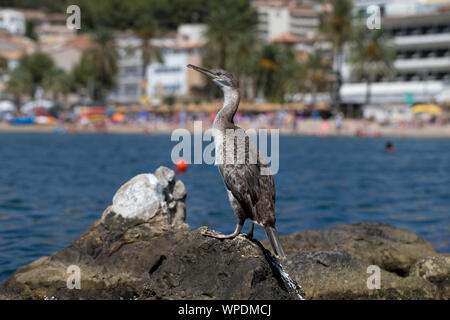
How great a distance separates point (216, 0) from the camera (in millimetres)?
155625

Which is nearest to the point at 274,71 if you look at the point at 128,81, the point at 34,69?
the point at 128,81

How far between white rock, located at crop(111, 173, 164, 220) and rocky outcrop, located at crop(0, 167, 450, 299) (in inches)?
0.8

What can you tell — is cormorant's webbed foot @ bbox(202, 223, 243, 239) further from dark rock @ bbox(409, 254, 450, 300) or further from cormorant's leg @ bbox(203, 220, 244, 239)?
dark rock @ bbox(409, 254, 450, 300)

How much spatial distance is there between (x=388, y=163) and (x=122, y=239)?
34.6 metres

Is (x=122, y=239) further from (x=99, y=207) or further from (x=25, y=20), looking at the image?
(x=25, y=20)

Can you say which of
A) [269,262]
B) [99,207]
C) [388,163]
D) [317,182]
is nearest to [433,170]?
[388,163]

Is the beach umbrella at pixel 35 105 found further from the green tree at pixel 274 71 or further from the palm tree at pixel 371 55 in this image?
the palm tree at pixel 371 55

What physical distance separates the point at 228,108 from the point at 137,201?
4716mm


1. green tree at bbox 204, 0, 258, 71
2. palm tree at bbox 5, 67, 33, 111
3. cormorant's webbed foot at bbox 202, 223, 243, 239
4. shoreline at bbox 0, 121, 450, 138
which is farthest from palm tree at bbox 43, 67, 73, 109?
cormorant's webbed foot at bbox 202, 223, 243, 239

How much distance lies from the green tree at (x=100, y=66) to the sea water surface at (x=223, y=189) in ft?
147

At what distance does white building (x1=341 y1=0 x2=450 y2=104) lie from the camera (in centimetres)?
8188

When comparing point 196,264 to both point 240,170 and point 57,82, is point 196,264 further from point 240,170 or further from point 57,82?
point 57,82
